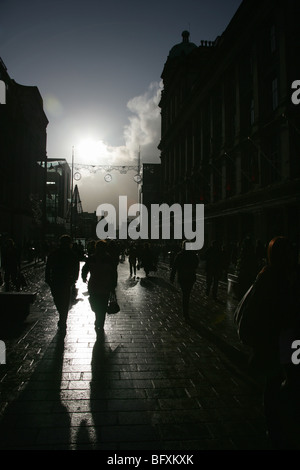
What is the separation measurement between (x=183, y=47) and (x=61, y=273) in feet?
201

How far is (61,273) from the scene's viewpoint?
268 inches

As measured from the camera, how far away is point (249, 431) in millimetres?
3266

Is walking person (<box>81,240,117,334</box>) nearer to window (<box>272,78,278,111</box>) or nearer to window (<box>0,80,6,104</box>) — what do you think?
window (<box>272,78,278,111</box>)

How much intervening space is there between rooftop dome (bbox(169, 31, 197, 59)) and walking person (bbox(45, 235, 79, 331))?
58.7 metres

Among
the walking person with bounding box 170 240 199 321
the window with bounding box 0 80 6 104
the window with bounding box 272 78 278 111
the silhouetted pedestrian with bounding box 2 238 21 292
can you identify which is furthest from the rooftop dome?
the walking person with bounding box 170 240 199 321

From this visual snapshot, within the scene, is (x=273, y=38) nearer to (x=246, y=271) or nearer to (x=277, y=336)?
(x=246, y=271)

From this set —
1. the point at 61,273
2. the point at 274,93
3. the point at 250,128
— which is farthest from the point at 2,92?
the point at 61,273

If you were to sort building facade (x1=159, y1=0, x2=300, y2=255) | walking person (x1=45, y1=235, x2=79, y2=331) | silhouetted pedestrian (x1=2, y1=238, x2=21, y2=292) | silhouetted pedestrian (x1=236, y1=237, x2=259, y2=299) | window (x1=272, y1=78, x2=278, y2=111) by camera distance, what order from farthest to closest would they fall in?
window (x1=272, y1=78, x2=278, y2=111)
building facade (x1=159, y1=0, x2=300, y2=255)
silhouetted pedestrian (x1=2, y1=238, x2=21, y2=292)
silhouetted pedestrian (x1=236, y1=237, x2=259, y2=299)
walking person (x1=45, y1=235, x2=79, y2=331)

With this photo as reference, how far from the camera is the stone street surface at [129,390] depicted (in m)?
3.12

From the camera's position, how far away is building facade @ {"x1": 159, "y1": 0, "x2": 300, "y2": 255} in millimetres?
21312

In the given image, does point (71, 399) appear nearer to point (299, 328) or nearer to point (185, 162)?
point (299, 328)

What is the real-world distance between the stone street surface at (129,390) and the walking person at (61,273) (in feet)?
1.94

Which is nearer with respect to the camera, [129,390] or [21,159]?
[129,390]

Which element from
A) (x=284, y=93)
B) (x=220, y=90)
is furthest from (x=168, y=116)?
(x=284, y=93)
